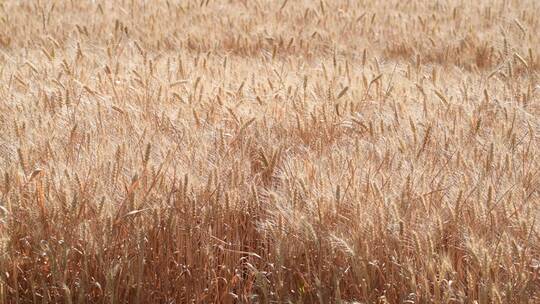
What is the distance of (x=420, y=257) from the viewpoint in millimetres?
1800

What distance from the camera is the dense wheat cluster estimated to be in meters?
1.88

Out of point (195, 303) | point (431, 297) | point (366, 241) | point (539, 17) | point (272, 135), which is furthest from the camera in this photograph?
point (539, 17)

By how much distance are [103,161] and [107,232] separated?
1.05 ft

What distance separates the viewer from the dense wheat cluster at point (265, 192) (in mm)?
1884

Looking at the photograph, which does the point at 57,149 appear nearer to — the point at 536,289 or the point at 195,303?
the point at 195,303

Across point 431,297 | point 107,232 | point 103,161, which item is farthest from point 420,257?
point 103,161

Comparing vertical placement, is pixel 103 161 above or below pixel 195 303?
above

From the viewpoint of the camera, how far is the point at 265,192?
2.17 metres

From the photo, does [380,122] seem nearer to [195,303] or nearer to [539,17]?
[195,303]

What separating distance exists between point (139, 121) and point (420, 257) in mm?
1332

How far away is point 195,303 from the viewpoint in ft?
6.57

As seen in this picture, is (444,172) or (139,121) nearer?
(444,172)

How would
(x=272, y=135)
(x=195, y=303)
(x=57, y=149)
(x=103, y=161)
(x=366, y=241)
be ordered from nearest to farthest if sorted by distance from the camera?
(x=366, y=241) < (x=195, y=303) < (x=103, y=161) < (x=57, y=149) < (x=272, y=135)

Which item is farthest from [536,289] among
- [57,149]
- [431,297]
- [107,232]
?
[57,149]
